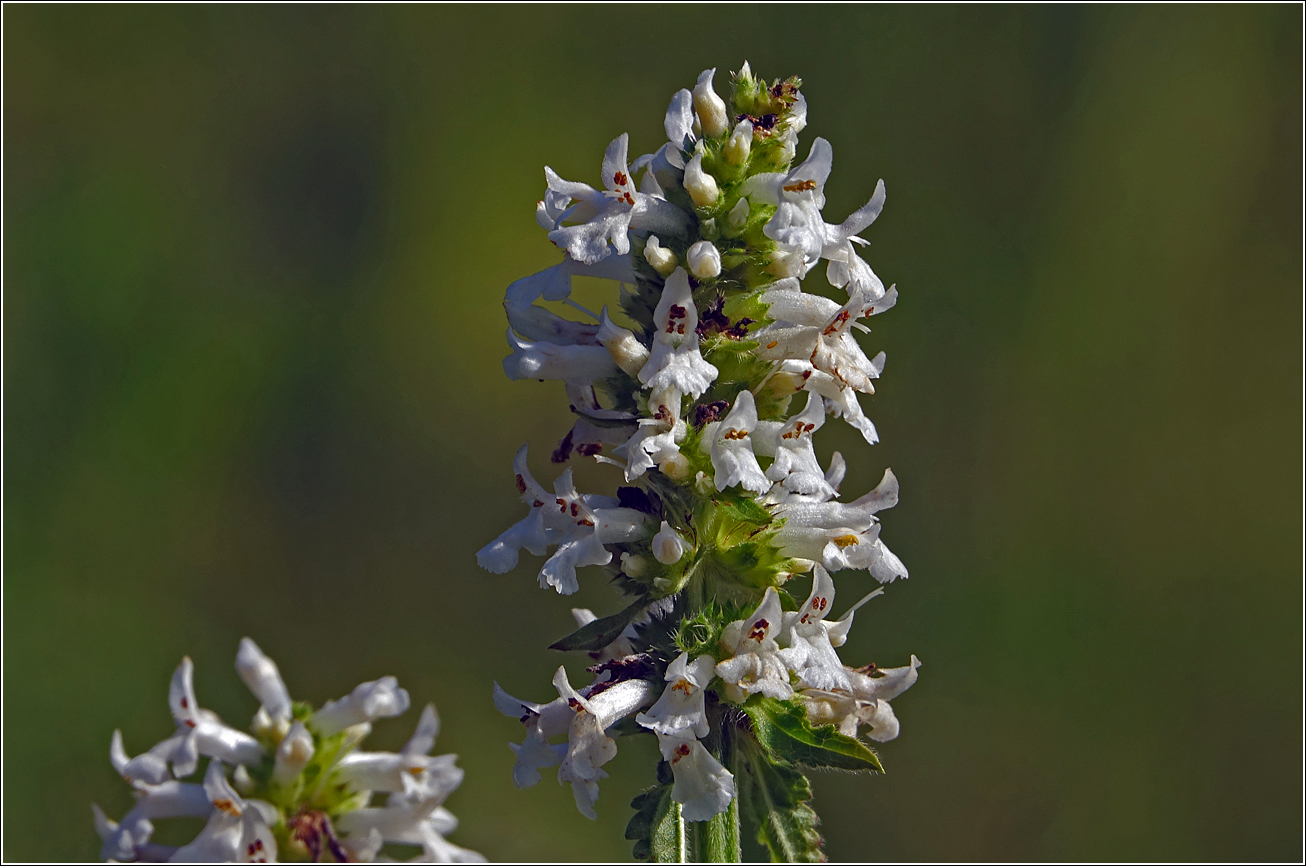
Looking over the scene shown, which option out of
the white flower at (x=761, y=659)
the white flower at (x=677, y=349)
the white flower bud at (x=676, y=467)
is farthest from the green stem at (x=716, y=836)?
the white flower at (x=677, y=349)

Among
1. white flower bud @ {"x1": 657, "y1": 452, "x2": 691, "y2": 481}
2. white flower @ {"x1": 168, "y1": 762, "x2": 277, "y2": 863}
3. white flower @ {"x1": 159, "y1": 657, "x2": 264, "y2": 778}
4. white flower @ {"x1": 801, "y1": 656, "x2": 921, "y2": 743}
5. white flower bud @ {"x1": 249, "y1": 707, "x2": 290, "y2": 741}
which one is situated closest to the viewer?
white flower bud @ {"x1": 657, "y1": 452, "x2": 691, "y2": 481}

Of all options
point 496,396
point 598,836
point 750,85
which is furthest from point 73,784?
point 750,85

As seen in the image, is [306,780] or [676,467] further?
[306,780]

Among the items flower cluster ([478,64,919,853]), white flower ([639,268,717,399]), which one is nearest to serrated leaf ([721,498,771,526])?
flower cluster ([478,64,919,853])

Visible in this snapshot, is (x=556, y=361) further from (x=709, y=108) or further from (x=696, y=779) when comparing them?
(x=696, y=779)

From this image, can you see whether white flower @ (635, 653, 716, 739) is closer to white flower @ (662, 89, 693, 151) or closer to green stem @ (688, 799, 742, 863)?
green stem @ (688, 799, 742, 863)

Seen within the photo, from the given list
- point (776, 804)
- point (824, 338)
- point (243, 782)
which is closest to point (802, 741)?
point (776, 804)

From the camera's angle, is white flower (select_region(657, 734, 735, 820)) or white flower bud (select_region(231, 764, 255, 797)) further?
white flower bud (select_region(231, 764, 255, 797))
